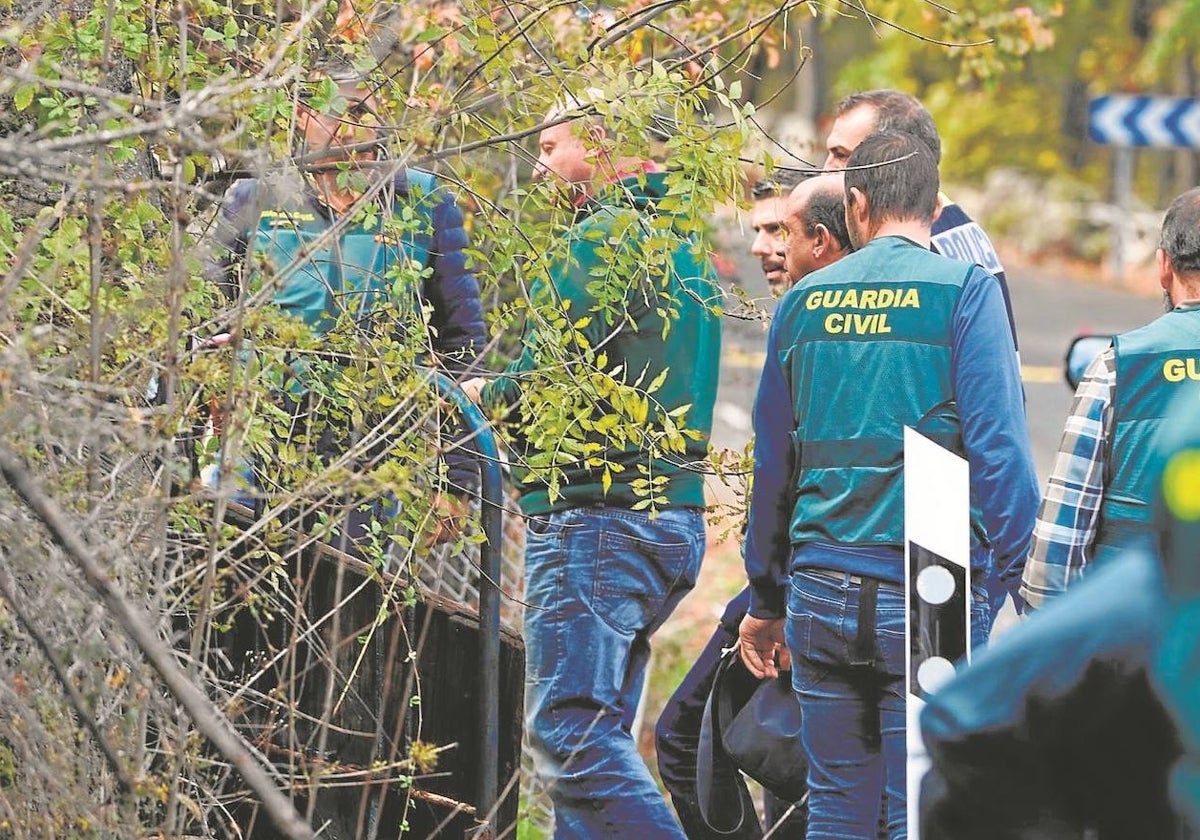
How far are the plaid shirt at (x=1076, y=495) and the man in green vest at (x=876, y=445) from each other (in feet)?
0.65

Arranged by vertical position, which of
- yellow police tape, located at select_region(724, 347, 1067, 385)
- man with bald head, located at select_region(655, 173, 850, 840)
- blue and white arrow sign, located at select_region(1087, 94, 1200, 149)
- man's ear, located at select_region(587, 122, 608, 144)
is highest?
blue and white arrow sign, located at select_region(1087, 94, 1200, 149)

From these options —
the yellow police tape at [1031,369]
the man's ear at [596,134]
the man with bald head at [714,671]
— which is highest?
the yellow police tape at [1031,369]

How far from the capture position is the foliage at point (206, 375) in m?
2.78

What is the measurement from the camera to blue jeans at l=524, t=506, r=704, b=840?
4852 millimetres

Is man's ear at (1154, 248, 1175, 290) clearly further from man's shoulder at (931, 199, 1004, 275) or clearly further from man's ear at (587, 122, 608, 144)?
man's ear at (587, 122, 608, 144)

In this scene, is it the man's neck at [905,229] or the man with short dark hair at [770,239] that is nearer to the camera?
the man's neck at [905,229]

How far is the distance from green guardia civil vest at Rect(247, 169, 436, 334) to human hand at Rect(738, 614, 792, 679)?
46.1 inches

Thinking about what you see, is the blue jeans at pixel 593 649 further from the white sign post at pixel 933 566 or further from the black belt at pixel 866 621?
the white sign post at pixel 933 566

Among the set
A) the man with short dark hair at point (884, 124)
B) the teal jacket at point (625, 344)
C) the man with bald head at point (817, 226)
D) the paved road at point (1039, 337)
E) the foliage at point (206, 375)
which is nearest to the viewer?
the foliage at point (206, 375)

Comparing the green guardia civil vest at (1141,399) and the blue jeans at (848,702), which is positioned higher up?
the green guardia civil vest at (1141,399)

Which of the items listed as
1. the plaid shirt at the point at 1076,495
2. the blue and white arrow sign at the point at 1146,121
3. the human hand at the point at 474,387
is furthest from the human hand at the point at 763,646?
the blue and white arrow sign at the point at 1146,121

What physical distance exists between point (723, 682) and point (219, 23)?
2.02 metres

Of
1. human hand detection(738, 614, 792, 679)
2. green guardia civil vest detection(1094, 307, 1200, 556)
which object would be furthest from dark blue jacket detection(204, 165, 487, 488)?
green guardia civil vest detection(1094, 307, 1200, 556)

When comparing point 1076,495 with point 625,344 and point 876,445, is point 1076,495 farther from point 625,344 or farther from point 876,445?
point 625,344
